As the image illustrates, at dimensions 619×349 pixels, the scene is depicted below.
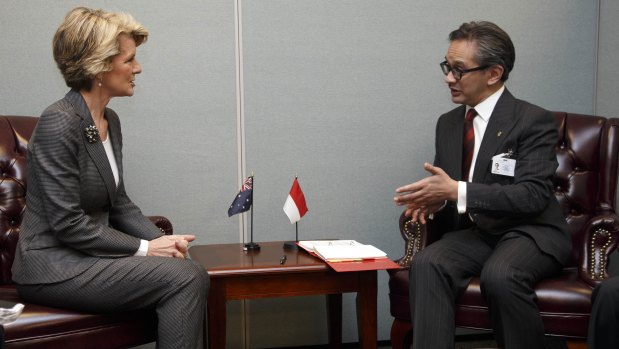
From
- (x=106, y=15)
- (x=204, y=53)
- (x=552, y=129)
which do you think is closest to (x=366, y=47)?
(x=204, y=53)

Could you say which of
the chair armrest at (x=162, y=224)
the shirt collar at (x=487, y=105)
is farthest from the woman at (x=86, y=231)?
the shirt collar at (x=487, y=105)

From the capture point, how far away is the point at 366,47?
3.43m

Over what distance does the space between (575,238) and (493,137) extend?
666mm

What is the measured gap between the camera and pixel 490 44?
2803mm

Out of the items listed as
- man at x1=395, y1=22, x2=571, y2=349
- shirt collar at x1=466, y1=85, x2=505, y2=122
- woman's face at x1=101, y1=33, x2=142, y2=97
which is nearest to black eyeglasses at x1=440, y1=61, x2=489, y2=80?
man at x1=395, y1=22, x2=571, y2=349

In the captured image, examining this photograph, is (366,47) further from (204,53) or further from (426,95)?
(204,53)

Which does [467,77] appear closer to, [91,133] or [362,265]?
[362,265]

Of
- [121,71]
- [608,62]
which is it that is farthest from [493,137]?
[121,71]

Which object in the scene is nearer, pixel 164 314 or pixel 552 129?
pixel 164 314

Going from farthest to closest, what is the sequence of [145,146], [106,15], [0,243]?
[145,146] → [0,243] → [106,15]

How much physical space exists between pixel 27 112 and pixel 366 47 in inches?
66.8

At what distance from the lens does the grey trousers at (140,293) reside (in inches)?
87.7

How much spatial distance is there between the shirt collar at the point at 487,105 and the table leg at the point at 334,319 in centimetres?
109

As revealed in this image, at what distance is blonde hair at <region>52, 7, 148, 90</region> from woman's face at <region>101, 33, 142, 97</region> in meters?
0.06
